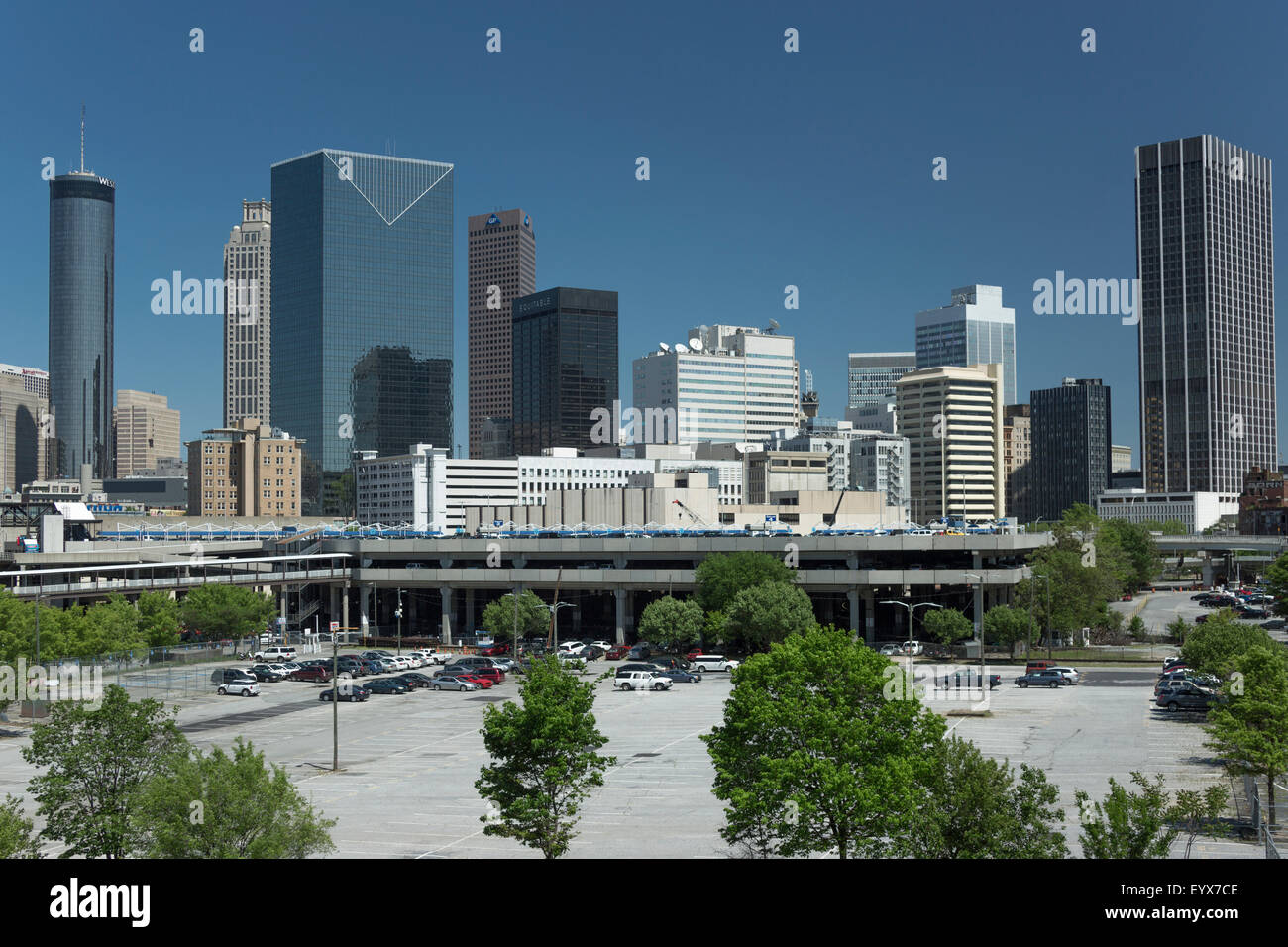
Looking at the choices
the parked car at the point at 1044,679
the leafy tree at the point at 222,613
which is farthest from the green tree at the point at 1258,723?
the leafy tree at the point at 222,613

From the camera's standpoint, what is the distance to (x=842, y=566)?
4464 inches

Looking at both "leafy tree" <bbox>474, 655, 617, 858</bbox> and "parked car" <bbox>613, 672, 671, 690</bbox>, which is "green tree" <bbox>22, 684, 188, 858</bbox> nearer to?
"leafy tree" <bbox>474, 655, 617, 858</bbox>

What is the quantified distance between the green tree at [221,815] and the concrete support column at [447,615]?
92991 mm

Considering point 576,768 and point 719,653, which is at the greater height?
point 576,768

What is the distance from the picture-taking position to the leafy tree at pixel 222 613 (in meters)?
95.2

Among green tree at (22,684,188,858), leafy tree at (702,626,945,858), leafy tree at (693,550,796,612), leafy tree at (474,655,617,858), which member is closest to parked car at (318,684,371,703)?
leafy tree at (693,550,796,612)

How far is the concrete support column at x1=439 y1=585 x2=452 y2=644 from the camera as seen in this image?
118 meters

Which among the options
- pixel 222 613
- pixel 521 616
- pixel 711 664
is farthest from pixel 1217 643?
pixel 222 613

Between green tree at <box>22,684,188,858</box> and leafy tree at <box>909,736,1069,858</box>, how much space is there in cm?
1660

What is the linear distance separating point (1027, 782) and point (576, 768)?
11.3 meters

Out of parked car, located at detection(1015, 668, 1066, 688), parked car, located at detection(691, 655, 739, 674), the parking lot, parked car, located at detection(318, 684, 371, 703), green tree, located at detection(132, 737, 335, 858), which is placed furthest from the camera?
parked car, located at detection(691, 655, 739, 674)

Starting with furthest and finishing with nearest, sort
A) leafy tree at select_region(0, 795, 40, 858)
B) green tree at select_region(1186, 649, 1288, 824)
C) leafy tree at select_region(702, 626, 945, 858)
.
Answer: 1. green tree at select_region(1186, 649, 1288, 824)
2. leafy tree at select_region(702, 626, 945, 858)
3. leafy tree at select_region(0, 795, 40, 858)
